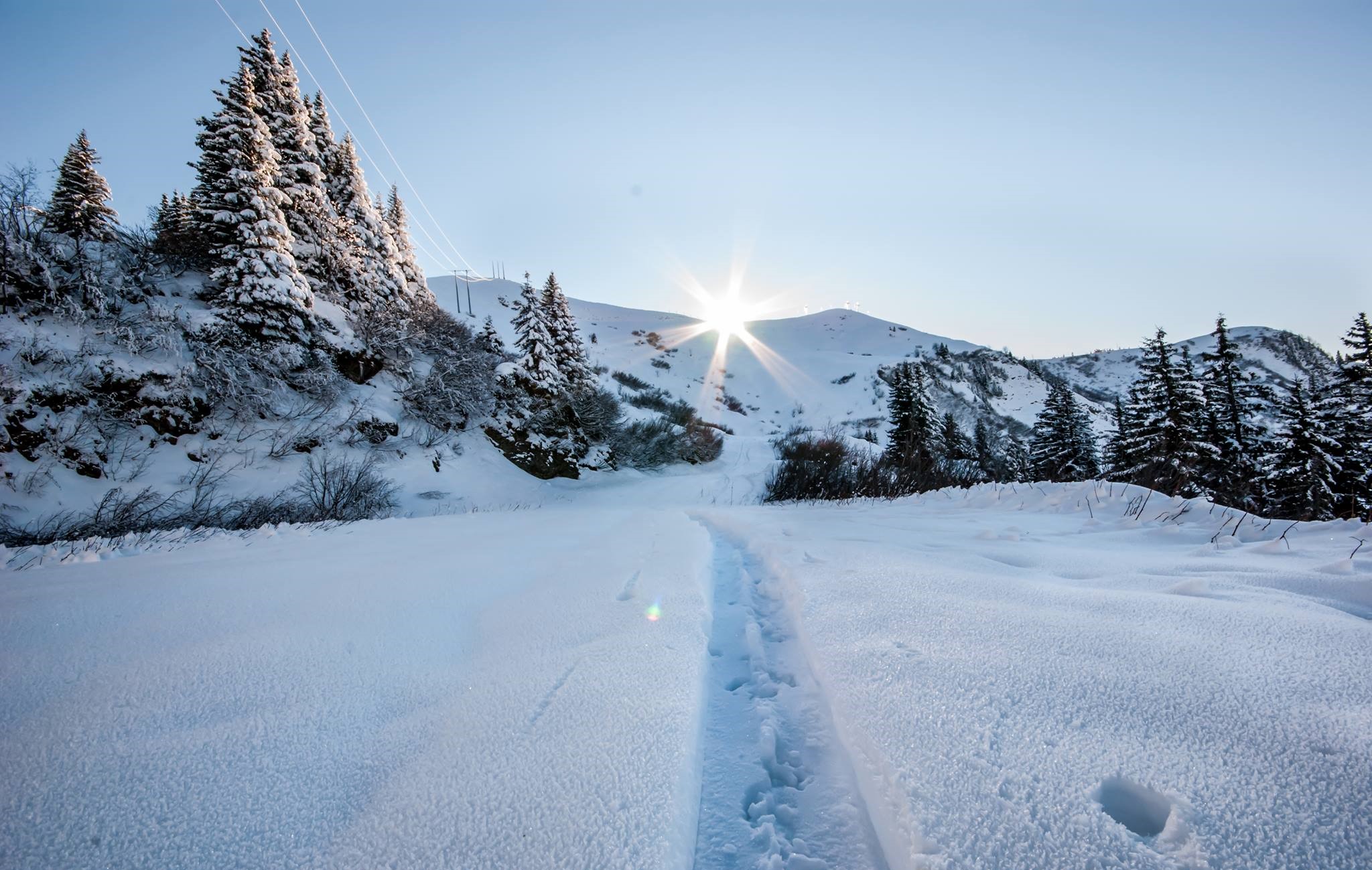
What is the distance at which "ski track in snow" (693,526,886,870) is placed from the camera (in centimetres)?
118

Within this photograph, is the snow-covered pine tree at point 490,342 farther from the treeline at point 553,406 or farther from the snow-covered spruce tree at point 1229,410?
the snow-covered spruce tree at point 1229,410

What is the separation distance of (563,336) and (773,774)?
1665 centimetres

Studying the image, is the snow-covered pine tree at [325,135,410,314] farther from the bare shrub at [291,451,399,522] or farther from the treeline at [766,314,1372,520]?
the treeline at [766,314,1372,520]

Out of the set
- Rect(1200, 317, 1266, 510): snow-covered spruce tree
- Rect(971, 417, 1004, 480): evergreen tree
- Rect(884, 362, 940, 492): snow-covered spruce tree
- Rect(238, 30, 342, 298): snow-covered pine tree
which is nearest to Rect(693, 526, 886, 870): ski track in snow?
Rect(884, 362, 940, 492): snow-covered spruce tree

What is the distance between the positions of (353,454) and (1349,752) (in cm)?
1508

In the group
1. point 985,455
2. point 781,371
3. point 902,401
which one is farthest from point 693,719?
point 781,371

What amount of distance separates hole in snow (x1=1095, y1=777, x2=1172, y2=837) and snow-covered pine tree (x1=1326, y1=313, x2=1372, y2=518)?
20570 mm

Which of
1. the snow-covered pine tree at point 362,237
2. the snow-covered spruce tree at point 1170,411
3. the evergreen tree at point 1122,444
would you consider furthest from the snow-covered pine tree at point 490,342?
the snow-covered spruce tree at point 1170,411

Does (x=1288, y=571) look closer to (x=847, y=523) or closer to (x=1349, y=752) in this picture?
(x=1349, y=752)

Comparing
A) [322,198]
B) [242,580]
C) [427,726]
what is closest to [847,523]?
[427,726]

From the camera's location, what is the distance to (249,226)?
11.6m

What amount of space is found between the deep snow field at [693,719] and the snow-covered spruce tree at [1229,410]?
20.3 m

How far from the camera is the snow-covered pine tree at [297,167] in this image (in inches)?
549

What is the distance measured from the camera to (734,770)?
1.49 metres
